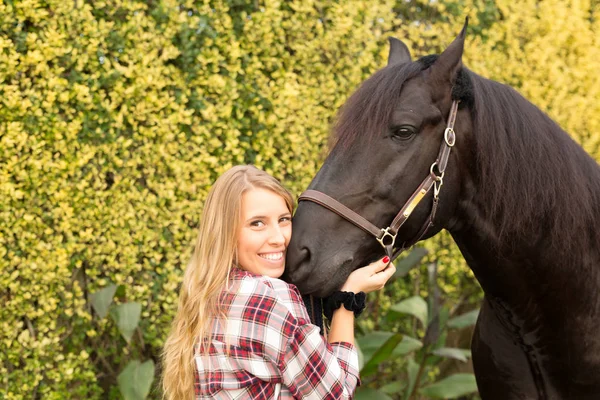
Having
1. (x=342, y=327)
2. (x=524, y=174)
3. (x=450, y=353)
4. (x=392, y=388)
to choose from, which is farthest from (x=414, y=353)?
(x=342, y=327)

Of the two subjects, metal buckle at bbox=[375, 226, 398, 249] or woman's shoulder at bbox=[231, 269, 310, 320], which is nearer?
woman's shoulder at bbox=[231, 269, 310, 320]

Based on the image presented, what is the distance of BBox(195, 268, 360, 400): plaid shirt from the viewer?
178cm

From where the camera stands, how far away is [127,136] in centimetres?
359

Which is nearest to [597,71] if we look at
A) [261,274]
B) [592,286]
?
[592,286]

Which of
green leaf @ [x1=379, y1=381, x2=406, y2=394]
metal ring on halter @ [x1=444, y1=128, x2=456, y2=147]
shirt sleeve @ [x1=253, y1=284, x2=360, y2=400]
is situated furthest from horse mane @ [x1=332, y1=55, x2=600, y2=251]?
green leaf @ [x1=379, y1=381, x2=406, y2=394]

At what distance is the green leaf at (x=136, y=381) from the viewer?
3215 mm

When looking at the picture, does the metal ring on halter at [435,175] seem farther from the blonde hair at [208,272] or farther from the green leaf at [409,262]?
the green leaf at [409,262]

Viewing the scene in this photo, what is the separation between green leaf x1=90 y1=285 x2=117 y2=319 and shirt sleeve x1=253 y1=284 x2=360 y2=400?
1722 millimetres

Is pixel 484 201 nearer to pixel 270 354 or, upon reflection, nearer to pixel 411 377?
pixel 270 354

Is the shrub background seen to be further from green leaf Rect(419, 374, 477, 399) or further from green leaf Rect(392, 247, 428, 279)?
green leaf Rect(419, 374, 477, 399)

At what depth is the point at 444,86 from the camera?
2096 mm

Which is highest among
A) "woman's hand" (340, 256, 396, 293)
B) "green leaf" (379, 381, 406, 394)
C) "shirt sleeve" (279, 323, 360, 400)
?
"woman's hand" (340, 256, 396, 293)

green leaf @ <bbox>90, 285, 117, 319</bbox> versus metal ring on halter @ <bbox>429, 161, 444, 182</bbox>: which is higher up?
metal ring on halter @ <bbox>429, 161, 444, 182</bbox>

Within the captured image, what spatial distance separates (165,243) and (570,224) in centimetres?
216
